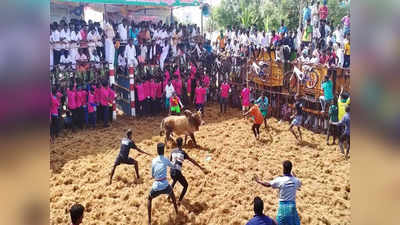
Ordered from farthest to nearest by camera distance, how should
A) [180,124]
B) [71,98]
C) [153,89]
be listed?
[153,89], [71,98], [180,124]

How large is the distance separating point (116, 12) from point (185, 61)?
22.2ft

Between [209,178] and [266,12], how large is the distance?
2506 centimetres

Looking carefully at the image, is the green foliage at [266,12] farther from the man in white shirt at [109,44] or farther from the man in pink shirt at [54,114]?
the man in pink shirt at [54,114]

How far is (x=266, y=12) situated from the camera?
3081 centimetres

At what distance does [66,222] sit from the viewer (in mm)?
6988

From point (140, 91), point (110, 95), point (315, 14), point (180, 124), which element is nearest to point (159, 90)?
point (140, 91)

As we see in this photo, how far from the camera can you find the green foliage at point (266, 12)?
2889 cm

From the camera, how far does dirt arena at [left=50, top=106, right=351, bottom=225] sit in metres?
7.17

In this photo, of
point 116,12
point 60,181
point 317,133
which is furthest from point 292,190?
point 116,12

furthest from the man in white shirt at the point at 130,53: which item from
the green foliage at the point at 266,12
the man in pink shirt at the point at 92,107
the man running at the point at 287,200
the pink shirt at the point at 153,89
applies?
the green foliage at the point at 266,12

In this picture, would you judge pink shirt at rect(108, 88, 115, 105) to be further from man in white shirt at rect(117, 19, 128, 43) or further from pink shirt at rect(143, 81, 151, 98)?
man in white shirt at rect(117, 19, 128, 43)

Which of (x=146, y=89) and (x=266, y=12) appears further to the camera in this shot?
(x=266, y=12)

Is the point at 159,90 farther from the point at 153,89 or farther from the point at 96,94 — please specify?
the point at 96,94

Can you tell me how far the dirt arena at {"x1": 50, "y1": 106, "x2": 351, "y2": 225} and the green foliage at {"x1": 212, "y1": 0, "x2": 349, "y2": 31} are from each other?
17824mm
